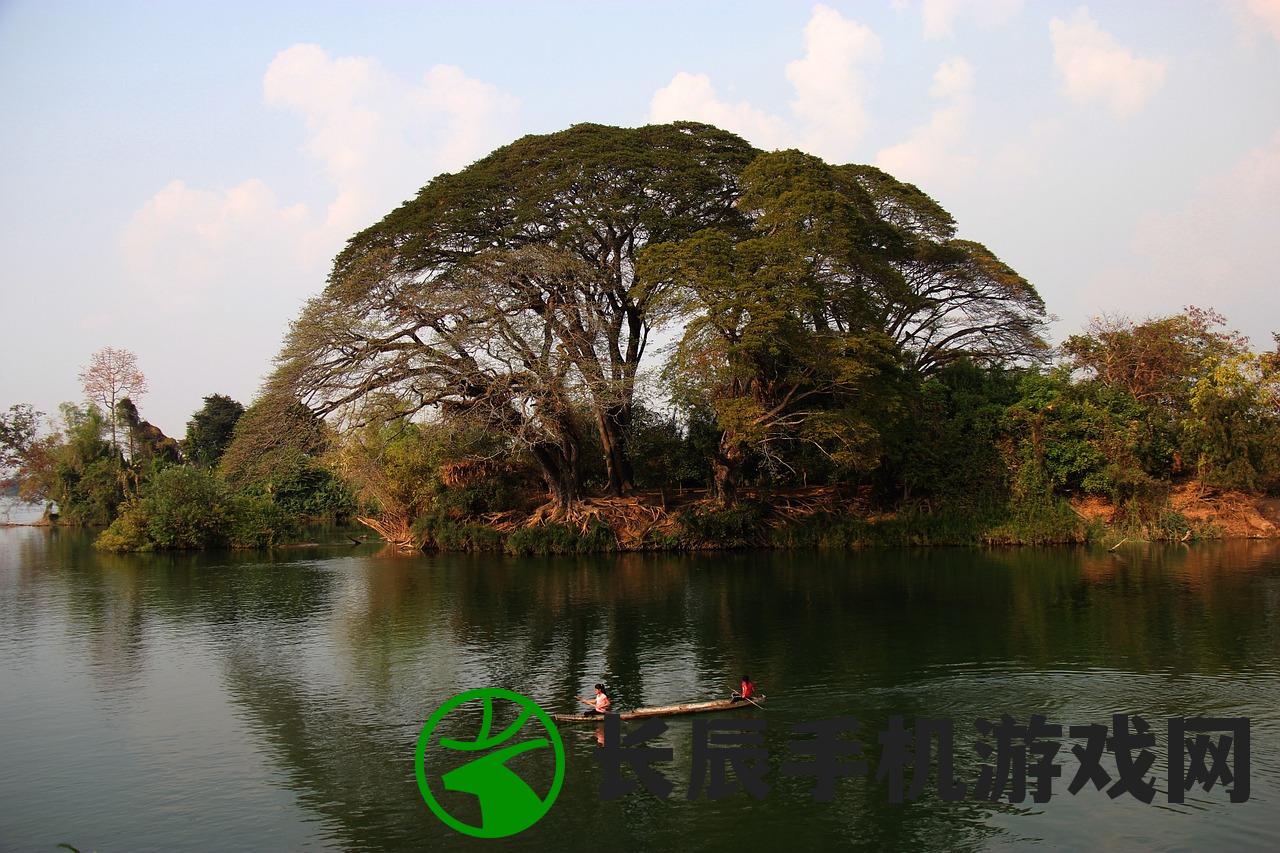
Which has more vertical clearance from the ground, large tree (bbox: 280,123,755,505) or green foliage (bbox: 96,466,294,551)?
large tree (bbox: 280,123,755,505)

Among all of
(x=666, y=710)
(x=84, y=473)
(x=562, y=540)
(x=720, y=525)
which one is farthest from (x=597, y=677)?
(x=84, y=473)

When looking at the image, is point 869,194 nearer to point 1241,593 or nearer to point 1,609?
point 1241,593

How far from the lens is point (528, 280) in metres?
32.8

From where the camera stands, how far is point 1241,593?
69.7 feet

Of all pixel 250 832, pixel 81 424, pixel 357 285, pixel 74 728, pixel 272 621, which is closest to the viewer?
pixel 250 832

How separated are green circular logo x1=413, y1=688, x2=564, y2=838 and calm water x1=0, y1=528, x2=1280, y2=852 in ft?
0.70

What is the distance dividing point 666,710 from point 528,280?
2204cm

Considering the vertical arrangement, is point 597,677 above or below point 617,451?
below

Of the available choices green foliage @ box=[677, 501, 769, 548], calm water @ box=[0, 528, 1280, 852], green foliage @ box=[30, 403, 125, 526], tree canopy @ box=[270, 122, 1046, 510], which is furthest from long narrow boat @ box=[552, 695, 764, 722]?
green foliage @ box=[30, 403, 125, 526]

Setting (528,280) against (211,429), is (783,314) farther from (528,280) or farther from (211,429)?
(211,429)

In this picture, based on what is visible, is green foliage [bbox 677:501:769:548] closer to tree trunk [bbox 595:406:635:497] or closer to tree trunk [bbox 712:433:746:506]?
tree trunk [bbox 712:433:746:506]

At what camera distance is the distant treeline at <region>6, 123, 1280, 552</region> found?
3023 cm

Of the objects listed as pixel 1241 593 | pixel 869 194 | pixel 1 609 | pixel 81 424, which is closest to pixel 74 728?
→ pixel 1 609

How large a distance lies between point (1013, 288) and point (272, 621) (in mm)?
30039
